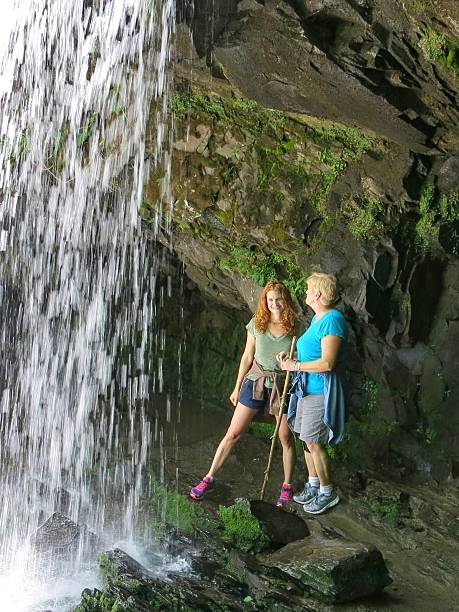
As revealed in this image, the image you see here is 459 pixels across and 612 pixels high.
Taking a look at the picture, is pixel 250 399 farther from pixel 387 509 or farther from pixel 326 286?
pixel 387 509

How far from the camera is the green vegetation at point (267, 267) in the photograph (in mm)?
8219

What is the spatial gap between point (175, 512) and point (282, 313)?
89.2 inches

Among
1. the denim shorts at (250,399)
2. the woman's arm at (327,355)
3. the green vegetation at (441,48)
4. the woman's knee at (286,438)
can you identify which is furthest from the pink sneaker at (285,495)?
the green vegetation at (441,48)

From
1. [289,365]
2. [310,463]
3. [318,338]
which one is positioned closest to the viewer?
[318,338]

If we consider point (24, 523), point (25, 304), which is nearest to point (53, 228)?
point (25, 304)

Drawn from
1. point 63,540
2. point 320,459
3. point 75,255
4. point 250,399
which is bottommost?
point 63,540

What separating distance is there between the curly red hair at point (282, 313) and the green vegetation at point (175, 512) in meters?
1.90

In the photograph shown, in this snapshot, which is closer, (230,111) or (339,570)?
(339,570)

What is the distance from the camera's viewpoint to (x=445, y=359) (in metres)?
7.68

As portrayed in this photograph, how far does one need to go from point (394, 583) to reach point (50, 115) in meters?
6.64

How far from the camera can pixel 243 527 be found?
19.3 ft

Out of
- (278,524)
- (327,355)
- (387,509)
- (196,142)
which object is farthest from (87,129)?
(387,509)

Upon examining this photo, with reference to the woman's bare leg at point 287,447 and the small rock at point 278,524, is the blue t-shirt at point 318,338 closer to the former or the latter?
the woman's bare leg at point 287,447

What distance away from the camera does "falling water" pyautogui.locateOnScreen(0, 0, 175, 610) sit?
704 centimetres
